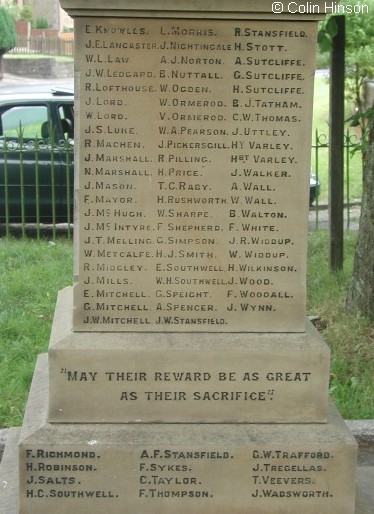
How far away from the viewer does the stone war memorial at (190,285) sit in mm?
3291

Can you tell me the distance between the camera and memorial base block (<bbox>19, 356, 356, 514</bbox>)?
3.30 m

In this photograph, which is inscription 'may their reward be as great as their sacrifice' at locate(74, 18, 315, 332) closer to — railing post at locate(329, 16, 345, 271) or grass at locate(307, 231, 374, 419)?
grass at locate(307, 231, 374, 419)

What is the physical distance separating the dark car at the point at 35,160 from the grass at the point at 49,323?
125cm

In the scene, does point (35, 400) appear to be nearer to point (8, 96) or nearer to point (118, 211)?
point (118, 211)

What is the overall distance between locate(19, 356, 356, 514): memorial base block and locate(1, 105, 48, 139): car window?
660 cm

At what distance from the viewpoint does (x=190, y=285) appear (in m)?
3.42

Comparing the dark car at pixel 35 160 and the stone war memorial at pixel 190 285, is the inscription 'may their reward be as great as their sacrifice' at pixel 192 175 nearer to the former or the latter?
the stone war memorial at pixel 190 285

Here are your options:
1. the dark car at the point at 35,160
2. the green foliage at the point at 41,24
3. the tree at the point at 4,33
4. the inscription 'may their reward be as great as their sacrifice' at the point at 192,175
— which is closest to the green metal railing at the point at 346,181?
the dark car at the point at 35,160

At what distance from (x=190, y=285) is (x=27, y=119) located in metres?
6.64

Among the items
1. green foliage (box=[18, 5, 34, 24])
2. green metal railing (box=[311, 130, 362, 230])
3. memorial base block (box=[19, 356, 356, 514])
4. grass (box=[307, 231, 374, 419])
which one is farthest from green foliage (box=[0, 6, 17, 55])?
memorial base block (box=[19, 356, 356, 514])

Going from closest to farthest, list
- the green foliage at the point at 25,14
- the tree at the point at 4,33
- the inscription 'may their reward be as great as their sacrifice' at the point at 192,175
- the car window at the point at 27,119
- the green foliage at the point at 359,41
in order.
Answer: the inscription 'may their reward be as great as their sacrifice' at the point at 192,175
the green foliage at the point at 359,41
the car window at the point at 27,119
the tree at the point at 4,33
the green foliage at the point at 25,14

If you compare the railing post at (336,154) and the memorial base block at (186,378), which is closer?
the memorial base block at (186,378)

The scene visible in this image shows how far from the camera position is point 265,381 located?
11.2ft

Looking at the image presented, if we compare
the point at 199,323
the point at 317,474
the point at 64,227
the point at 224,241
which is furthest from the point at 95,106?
the point at 64,227
